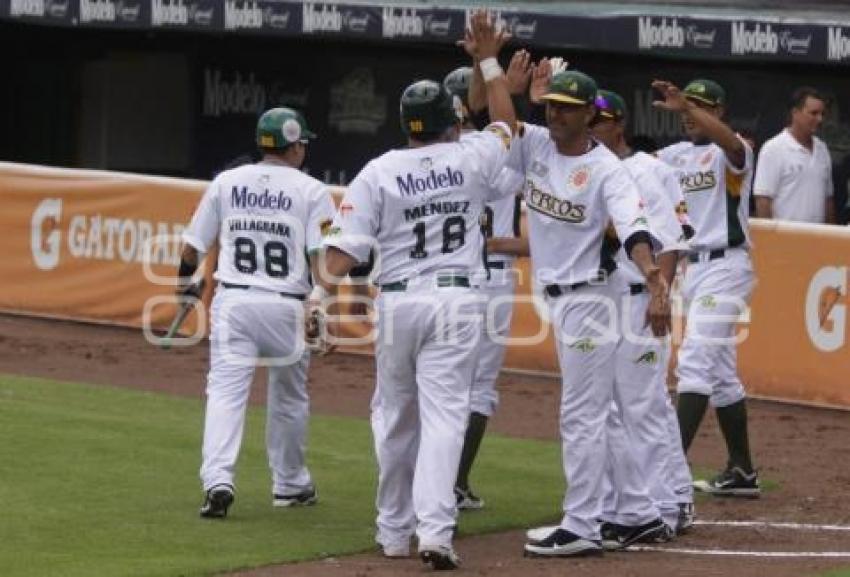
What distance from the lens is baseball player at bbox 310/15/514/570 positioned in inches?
358

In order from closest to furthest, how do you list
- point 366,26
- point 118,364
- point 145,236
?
point 118,364 < point 145,236 < point 366,26

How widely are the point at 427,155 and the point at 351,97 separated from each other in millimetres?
11640

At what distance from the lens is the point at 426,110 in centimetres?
Result: 918

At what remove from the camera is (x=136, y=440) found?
482 inches

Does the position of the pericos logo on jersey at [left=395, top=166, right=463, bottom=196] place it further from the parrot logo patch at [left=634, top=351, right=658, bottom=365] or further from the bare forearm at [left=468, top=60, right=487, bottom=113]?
the parrot logo patch at [left=634, top=351, right=658, bottom=365]

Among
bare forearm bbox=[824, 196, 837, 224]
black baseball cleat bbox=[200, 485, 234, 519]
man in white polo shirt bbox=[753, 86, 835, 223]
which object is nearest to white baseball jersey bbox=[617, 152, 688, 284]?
black baseball cleat bbox=[200, 485, 234, 519]

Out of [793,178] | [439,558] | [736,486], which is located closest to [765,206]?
[793,178]

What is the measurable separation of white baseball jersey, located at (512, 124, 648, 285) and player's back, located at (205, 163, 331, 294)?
1223 mm

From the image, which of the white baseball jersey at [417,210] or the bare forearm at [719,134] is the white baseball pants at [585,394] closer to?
the white baseball jersey at [417,210]

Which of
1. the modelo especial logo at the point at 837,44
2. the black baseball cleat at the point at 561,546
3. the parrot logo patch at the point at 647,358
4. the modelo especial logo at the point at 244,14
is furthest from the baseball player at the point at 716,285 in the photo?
the modelo especial logo at the point at 244,14

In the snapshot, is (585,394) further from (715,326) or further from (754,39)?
(754,39)

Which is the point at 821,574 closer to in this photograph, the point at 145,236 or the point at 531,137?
the point at 531,137

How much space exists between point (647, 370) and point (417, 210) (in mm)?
1341

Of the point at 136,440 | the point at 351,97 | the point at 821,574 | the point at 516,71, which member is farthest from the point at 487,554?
the point at 351,97
